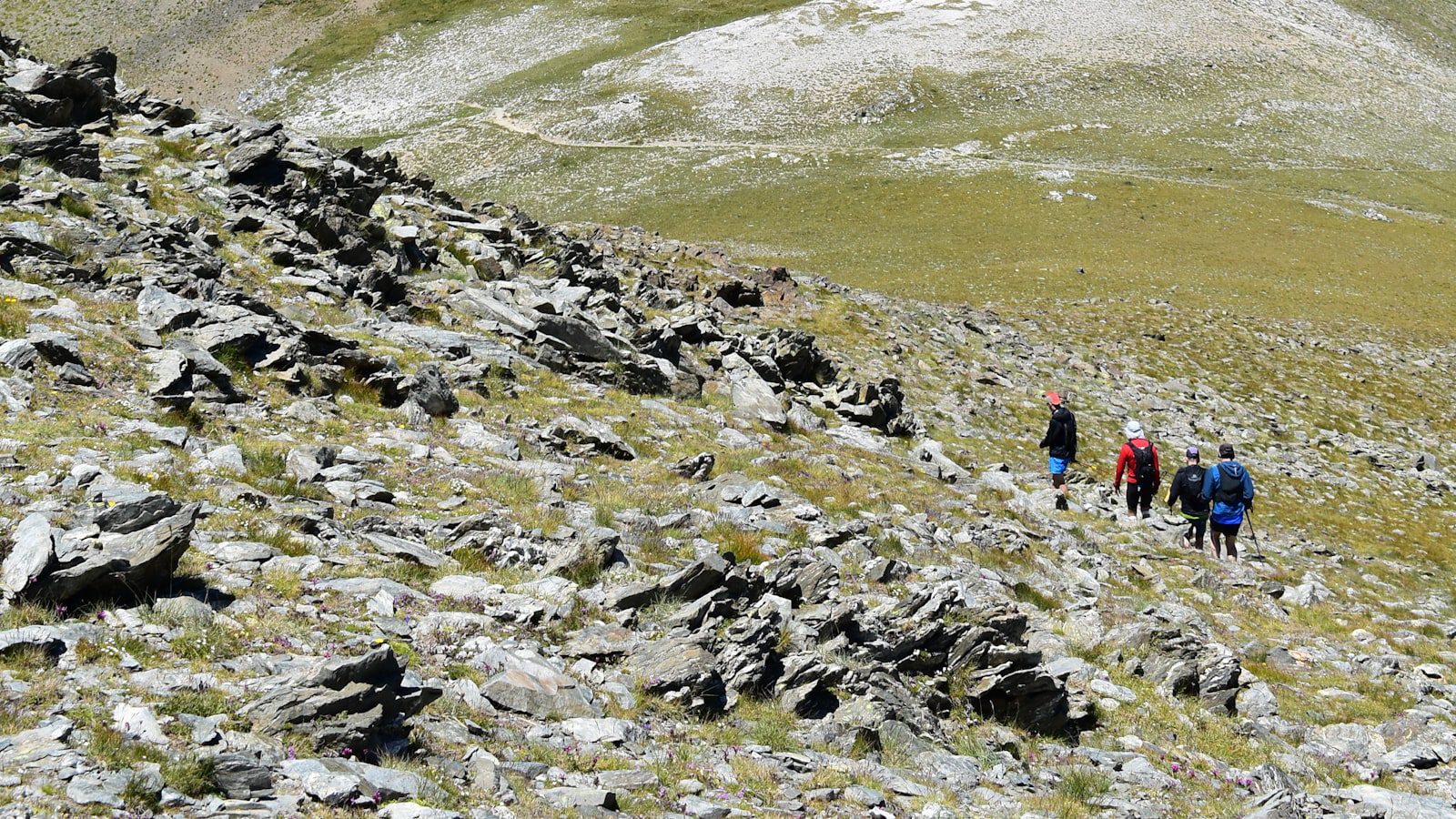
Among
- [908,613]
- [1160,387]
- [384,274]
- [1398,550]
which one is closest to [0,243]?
[384,274]

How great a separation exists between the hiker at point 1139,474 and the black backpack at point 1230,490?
1.36 metres

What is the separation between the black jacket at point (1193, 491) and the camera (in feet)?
71.8

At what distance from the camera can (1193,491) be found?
22.0 m

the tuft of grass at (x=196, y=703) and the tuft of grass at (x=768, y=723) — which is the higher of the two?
the tuft of grass at (x=196, y=703)

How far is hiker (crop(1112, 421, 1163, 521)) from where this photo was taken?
2217 centimetres

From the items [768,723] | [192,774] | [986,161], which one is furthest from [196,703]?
[986,161]

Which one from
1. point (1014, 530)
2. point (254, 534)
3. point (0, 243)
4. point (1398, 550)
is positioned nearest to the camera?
point (254, 534)

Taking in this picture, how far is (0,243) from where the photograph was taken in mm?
16844

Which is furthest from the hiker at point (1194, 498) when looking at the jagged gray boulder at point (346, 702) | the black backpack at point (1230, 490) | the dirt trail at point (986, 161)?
the dirt trail at point (986, 161)

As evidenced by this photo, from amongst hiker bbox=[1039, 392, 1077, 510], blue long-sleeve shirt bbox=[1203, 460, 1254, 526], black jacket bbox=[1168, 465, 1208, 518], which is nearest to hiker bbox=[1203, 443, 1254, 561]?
blue long-sleeve shirt bbox=[1203, 460, 1254, 526]

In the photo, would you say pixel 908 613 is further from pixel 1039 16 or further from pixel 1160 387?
pixel 1039 16

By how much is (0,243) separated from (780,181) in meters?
63.9

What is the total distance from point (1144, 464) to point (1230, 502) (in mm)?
1919

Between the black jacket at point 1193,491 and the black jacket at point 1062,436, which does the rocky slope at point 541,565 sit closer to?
the black jacket at point 1193,491
